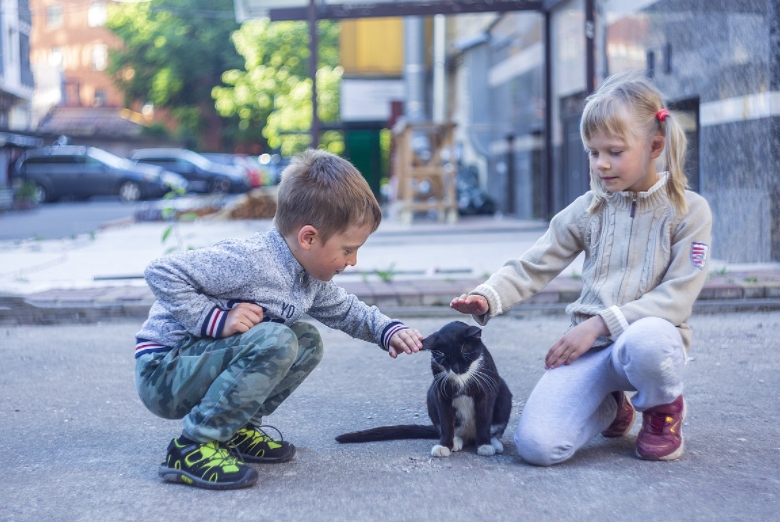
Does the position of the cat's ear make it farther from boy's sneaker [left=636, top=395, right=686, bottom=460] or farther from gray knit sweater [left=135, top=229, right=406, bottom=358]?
boy's sneaker [left=636, top=395, right=686, bottom=460]

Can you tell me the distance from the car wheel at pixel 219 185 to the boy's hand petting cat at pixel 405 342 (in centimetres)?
3109

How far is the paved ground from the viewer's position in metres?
2.92

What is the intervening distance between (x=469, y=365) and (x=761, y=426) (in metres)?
1.31

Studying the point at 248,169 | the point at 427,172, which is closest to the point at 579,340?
the point at 427,172

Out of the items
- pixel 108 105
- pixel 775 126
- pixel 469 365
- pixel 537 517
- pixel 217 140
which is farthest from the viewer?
pixel 108 105

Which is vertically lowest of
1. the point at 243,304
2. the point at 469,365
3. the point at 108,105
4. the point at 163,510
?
the point at 163,510

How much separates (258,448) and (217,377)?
431 mm

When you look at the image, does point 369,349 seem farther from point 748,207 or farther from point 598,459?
point 748,207

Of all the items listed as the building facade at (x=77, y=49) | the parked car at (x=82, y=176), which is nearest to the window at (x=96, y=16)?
the building facade at (x=77, y=49)

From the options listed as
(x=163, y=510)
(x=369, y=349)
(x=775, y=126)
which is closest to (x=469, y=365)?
(x=163, y=510)

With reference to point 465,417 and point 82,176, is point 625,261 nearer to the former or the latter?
point 465,417

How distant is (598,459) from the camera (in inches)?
135

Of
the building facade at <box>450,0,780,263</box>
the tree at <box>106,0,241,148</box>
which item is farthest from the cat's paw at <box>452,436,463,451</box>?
the tree at <box>106,0,241,148</box>

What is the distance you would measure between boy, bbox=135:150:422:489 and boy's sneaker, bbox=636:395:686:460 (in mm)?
869
